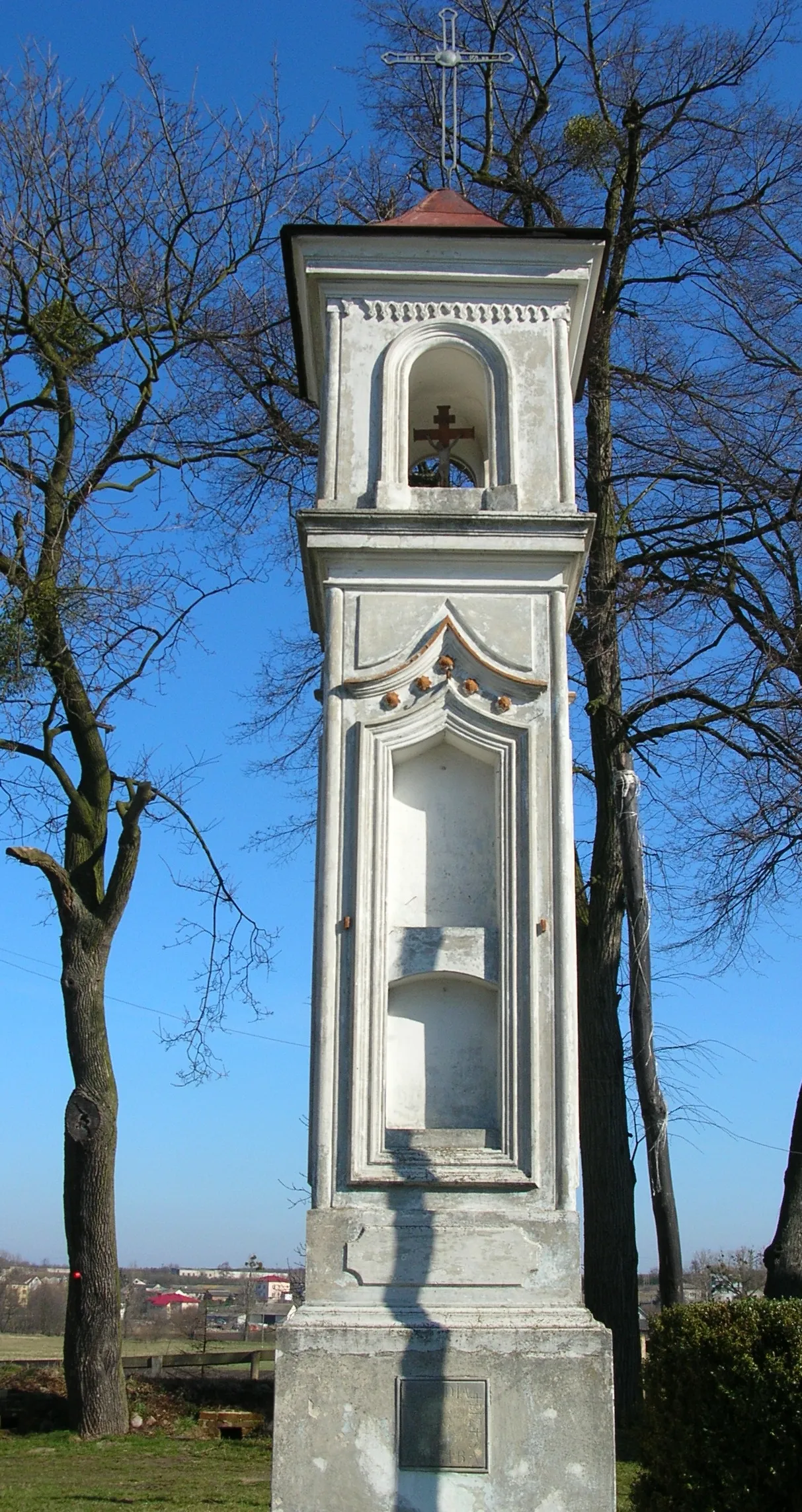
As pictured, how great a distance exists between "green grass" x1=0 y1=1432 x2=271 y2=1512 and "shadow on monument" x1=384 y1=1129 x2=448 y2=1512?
12.6 ft

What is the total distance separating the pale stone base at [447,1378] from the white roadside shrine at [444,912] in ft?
0.04

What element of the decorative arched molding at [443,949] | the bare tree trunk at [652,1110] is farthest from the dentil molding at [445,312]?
the bare tree trunk at [652,1110]

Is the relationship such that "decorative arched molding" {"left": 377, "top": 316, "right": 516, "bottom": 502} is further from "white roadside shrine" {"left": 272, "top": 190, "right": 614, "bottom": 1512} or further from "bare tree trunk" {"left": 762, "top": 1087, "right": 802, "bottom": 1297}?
"bare tree trunk" {"left": 762, "top": 1087, "right": 802, "bottom": 1297}

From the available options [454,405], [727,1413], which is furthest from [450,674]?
[727,1413]

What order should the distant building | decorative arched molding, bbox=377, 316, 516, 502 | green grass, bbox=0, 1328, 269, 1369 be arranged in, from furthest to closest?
→ the distant building
green grass, bbox=0, 1328, 269, 1369
decorative arched molding, bbox=377, 316, 516, 502

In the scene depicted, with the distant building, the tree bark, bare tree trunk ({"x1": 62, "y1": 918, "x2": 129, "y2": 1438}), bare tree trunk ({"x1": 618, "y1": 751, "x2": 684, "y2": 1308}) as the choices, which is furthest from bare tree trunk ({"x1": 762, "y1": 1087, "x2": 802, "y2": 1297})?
the distant building

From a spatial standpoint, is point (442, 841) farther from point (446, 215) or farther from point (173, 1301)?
point (173, 1301)

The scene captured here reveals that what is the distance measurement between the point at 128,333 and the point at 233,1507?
1206 cm

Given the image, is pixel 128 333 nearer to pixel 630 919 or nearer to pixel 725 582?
pixel 725 582

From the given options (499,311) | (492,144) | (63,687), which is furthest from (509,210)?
(499,311)

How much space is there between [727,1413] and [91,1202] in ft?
26.3

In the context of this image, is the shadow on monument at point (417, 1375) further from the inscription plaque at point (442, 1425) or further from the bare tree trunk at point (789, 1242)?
the bare tree trunk at point (789, 1242)

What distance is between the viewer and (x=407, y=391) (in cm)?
980

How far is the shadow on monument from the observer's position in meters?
7.07
